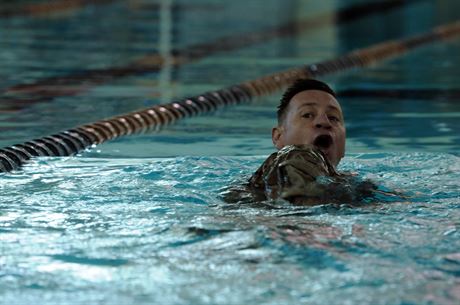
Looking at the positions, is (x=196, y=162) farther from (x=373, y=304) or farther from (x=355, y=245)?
(x=373, y=304)

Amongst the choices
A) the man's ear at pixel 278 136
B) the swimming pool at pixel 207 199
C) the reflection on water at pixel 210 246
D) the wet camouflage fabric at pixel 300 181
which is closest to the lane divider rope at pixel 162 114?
the swimming pool at pixel 207 199

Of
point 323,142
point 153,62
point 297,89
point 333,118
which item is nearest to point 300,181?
point 323,142

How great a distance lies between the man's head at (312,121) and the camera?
12.8 ft

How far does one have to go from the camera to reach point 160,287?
2693mm

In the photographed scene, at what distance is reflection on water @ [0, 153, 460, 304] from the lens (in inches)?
105

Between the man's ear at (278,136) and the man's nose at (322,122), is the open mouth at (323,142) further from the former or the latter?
the man's ear at (278,136)

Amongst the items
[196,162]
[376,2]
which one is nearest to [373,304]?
[196,162]

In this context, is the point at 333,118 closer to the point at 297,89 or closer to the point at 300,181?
the point at 297,89

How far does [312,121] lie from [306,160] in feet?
1.48

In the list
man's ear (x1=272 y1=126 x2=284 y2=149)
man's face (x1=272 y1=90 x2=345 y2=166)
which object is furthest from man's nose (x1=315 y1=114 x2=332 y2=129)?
man's ear (x1=272 y1=126 x2=284 y2=149)

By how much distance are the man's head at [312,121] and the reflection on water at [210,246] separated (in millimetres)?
287

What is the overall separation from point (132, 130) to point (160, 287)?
303cm

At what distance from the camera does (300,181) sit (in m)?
3.46

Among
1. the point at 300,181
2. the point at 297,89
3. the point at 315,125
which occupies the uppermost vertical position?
the point at 297,89
